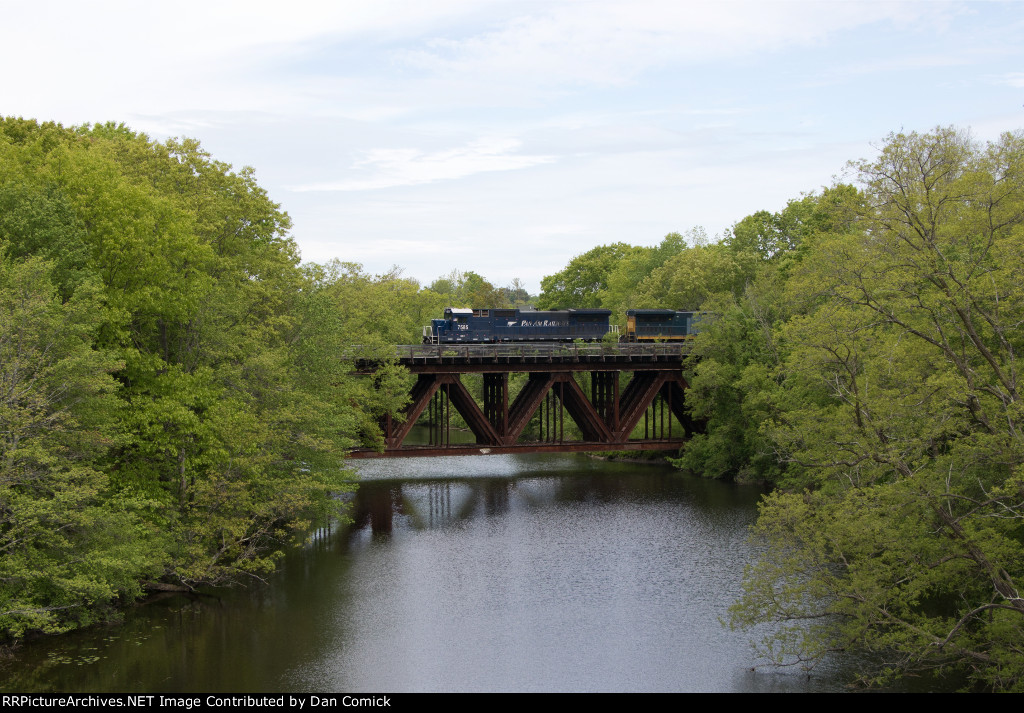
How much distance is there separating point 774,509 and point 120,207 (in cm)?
2407

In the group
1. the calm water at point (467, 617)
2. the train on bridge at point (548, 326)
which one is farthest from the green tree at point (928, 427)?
the train on bridge at point (548, 326)

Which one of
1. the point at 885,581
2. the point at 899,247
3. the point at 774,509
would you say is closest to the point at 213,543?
the point at 774,509

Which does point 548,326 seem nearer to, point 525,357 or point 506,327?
point 506,327

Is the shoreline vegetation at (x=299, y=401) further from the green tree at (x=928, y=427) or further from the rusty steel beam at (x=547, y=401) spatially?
the rusty steel beam at (x=547, y=401)

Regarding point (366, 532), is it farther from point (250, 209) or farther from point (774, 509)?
point (774, 509)

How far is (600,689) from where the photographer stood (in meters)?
23.7

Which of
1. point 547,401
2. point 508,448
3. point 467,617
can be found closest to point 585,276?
point 547,401

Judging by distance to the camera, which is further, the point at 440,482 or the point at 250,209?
the point at 440,482

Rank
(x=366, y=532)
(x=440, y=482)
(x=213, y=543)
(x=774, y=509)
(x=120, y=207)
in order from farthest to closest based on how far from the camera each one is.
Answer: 1. (x=440, y=482)
2. (x=366, y=532)
3. (x=213, y=543)
4. (x=120, y=207)
5. (x=774, y=509)

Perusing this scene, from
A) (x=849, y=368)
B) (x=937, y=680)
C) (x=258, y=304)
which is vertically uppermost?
(x=258, y=304)

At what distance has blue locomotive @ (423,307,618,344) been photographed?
60.8 meters

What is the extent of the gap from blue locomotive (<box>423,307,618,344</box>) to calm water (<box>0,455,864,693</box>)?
16.6 m

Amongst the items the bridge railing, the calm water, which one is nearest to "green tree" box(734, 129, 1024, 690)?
the calm water

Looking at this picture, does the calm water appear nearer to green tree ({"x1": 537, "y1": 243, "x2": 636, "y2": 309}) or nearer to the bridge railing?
the bridge railing
